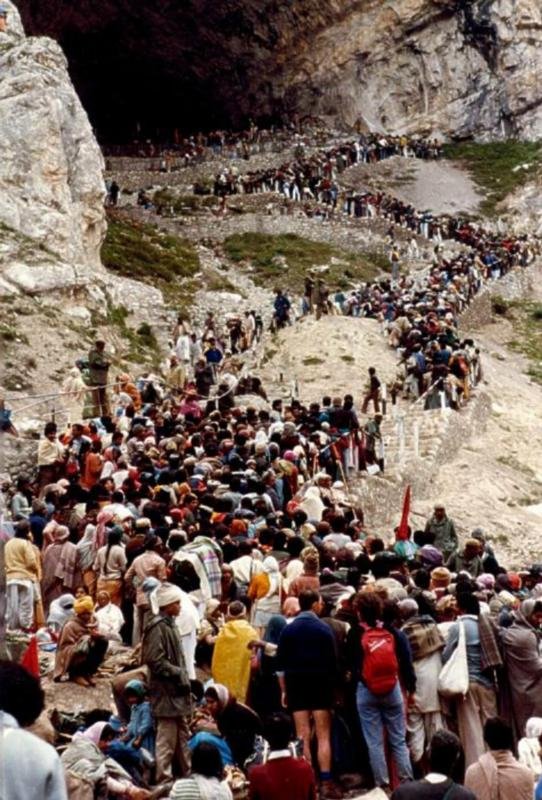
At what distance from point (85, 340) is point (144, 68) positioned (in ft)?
120

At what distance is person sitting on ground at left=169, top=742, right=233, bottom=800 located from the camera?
753 centimetres

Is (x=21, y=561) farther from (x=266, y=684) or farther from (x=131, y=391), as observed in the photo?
(x=131, y=391)

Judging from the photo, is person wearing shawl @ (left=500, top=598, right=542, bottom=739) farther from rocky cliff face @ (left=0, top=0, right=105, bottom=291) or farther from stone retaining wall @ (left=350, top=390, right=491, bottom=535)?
rocky cliff face @ (left=0, top=0, right=105, bottom=291)

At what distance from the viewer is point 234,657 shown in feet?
34.0

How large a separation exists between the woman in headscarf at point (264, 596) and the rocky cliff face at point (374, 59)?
52183 mm

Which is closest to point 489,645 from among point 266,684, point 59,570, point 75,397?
point 266,684

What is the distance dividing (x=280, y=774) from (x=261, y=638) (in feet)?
11.5

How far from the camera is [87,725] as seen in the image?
9461 millimetres

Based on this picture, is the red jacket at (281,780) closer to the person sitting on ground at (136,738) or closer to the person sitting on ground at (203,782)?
the person sitting on ground at (203,782)

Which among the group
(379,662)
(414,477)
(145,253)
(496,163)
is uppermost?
(496,163)

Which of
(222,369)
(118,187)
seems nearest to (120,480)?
(222,369)

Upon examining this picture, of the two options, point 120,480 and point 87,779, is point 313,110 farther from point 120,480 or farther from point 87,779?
point 87,779

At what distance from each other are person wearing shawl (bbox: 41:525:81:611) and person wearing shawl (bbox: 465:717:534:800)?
20.0 ft

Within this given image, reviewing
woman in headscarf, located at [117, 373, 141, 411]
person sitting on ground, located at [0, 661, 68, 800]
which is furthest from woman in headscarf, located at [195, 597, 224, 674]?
woman in headscarf, located at [117, 373, 141, 411]
